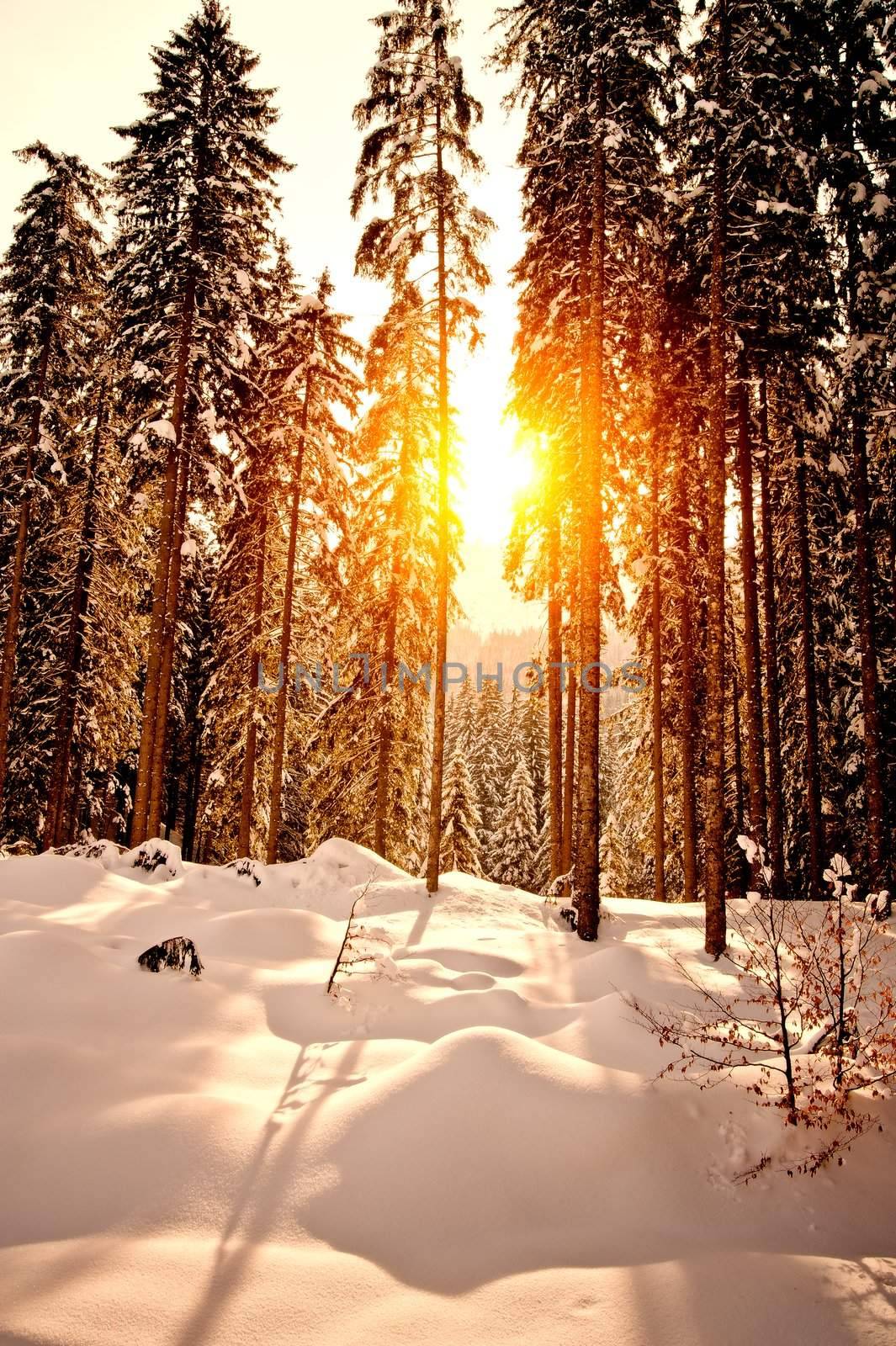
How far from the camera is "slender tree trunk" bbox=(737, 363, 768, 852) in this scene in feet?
40.5

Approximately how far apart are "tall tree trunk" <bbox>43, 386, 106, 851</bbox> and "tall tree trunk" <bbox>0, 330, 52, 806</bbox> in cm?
136

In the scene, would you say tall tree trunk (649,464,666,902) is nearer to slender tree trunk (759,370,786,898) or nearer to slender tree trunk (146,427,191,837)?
slender tree trunk (759,370,786,898)

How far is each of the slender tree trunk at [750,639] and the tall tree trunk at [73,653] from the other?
16.6 metres

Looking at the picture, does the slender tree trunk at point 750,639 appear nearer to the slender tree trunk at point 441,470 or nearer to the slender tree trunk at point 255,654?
the slender tree trunk at point 441,470

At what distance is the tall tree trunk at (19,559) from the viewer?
628 inches

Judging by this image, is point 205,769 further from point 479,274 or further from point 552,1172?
point 552,1172

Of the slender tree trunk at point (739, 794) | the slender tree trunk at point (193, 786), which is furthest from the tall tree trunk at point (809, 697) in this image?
the slender tree trunk at point (193, 786)

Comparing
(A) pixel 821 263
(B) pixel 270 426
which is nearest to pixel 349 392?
(B) pixel 270 426

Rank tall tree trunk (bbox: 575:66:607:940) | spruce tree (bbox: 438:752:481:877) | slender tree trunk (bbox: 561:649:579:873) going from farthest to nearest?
spruce tree (bbox: 438:752:481:877) < slender tree trunk (bbox: 561:649:579:873) < tall tree trunk (bbox: 575:66:607:940)

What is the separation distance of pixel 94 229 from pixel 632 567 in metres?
16.5

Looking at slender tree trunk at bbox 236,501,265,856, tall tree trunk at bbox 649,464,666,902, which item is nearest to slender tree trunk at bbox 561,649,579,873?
tall tree trunk at bbox 649,464,666,902

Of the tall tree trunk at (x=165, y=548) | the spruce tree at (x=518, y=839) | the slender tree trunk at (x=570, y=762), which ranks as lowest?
the spruce tree at (x=518, y=839)

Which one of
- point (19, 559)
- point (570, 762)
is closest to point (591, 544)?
point (570, 762)

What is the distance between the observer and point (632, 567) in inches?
609
